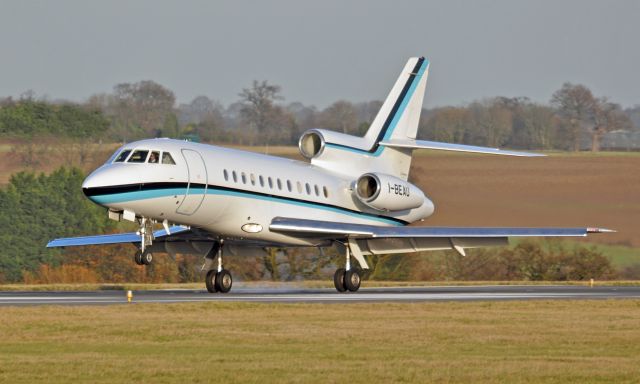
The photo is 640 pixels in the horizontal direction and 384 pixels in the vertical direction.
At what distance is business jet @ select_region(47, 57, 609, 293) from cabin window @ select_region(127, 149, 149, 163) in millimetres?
24

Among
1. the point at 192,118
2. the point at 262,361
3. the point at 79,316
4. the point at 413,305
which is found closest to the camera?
the point at 262,361

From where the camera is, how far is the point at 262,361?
1783 cm

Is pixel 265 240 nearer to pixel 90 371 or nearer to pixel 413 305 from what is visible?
pixel 413 305

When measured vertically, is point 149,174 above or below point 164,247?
above

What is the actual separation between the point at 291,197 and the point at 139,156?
17.6 ft

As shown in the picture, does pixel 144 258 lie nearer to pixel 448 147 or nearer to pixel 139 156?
pixel 139 156

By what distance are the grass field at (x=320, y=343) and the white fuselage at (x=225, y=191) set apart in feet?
14.4

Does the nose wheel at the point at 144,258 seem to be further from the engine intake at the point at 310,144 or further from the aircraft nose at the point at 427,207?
the aircraft nose at the point at 427,207

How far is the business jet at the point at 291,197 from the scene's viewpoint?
102ft

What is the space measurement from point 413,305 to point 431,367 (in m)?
10.3

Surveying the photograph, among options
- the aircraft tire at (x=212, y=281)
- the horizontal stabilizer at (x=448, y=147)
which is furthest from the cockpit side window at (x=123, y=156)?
the horizontal stabilizer at (x=448, y=147)

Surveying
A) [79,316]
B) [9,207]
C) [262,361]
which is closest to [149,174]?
[79,316]

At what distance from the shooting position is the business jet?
31000 millimetres

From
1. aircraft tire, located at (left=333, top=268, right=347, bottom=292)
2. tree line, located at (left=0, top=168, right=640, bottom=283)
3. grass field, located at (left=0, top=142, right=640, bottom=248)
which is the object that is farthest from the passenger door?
grass field, located at (left=0, top=142, right=640, bottom=248)
